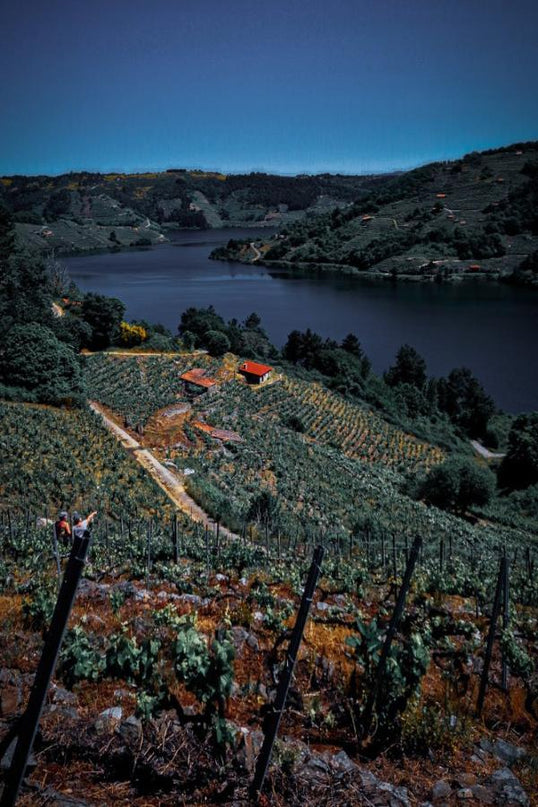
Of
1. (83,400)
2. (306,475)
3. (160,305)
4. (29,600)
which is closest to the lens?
(29,600)

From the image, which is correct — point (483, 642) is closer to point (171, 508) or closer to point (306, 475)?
point (171, 508)

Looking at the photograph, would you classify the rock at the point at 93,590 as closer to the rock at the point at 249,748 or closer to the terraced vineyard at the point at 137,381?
the rock at the point at 249,748

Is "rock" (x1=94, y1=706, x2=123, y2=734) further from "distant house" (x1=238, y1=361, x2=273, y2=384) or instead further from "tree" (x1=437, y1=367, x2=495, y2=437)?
"tree" (x1=437, y1=367, x2=495, y2=437)

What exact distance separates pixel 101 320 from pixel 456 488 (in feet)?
102

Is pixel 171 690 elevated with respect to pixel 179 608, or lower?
elevated

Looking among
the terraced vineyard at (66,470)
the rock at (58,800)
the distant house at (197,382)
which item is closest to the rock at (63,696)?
the rock at (58,800)

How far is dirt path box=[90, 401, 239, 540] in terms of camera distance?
14.9 metres

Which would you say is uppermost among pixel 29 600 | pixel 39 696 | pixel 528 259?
pixel 528 259

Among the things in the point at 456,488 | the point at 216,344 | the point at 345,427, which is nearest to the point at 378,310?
the point at 216,344

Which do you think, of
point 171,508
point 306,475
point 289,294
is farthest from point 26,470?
point 289,294

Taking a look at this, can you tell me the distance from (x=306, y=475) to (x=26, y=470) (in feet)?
41.8

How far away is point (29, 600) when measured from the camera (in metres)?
5.09

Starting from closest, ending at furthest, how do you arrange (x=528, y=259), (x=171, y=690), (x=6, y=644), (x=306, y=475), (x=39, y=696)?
(x=39, y=696) < (x=171, y=690) < (x=6, y=644) < (x=306, y=475) < (x=528, y=259)

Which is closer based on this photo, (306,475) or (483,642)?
(483,642)
